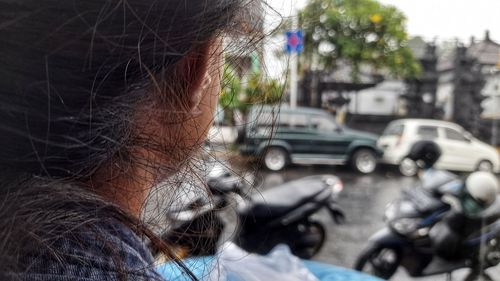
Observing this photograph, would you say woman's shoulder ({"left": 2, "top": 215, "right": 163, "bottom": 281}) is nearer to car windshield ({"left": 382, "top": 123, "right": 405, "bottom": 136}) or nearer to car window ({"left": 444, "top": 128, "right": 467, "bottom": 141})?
car window ({"left": 444, "top": 128, "right": 467, "bottom": 141})

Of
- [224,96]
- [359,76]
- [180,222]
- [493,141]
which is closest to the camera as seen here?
[224,96]

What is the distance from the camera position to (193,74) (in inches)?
20.5

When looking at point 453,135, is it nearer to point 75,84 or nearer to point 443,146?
point 443,146

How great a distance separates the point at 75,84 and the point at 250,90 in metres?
0.32

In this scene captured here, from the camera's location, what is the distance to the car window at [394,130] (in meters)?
1.83

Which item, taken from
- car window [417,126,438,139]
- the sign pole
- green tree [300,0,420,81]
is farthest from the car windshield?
the sign pole

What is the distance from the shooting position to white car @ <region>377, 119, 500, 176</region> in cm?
132

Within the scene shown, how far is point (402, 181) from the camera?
1744 millimetres

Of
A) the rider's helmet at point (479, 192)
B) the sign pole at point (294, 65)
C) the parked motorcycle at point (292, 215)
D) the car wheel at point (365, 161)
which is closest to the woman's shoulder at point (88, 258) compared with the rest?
the sign pole at point (294, 65)

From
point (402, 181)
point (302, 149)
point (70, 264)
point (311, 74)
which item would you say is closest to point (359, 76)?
point (311, 74)

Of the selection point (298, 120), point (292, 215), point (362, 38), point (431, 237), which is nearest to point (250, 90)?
point (362, 38)

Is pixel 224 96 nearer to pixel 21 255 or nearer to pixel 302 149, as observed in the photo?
pixel 21 255

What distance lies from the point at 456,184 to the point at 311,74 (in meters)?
0.65

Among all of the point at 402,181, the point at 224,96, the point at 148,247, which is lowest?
the point at 402,181
